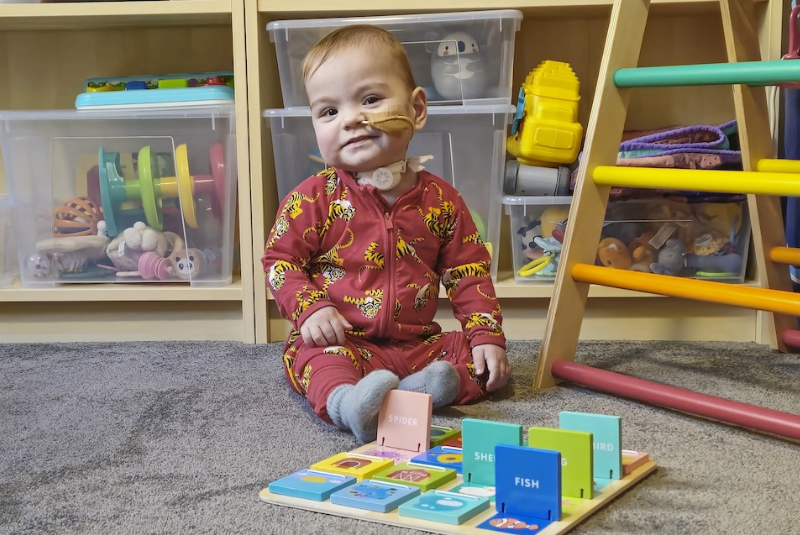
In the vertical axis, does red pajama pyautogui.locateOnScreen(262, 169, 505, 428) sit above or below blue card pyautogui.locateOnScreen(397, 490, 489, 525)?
above

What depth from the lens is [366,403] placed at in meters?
0.87

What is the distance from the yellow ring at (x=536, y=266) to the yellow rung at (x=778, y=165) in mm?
353

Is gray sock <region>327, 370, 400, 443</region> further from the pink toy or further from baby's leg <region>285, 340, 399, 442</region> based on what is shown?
the pink toy

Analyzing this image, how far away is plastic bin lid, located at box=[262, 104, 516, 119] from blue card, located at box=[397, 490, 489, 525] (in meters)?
0.80

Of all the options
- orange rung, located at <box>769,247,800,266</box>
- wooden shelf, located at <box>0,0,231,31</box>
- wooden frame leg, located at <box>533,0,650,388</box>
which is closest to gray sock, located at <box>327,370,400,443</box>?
wooden frame leg, located at <box>533,0,650,388</box>

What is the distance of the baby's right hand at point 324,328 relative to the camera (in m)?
1.03

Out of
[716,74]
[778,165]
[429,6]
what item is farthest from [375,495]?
[429,6]

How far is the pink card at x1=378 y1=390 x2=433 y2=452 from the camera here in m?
0.86

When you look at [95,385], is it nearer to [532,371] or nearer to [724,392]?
[532,371]

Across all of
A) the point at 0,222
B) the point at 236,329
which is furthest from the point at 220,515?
the point at 0,222

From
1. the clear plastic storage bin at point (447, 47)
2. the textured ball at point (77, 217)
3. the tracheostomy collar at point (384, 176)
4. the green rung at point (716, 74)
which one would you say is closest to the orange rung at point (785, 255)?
the green rung at point (716, 74)

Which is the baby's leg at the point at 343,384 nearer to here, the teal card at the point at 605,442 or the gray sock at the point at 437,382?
the gray sock at the point at 437,382

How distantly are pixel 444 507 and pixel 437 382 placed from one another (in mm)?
288

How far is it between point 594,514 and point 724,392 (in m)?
0.46
